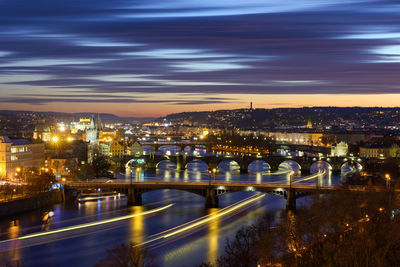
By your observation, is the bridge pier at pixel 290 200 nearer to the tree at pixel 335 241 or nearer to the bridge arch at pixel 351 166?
the tree at pixel 335 241

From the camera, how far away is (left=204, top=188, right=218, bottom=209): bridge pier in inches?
1077

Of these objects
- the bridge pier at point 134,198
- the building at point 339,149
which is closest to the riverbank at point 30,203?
the bridge pier at point 134,198

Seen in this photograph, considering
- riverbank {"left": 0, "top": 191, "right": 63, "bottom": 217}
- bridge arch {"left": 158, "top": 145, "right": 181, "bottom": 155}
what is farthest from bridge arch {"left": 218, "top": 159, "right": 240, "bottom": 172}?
riverbank {"left": 0, "top": 191, "right": 63, "bottom": 217}

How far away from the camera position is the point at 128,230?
22.4m

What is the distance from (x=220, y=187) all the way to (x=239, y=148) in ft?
149

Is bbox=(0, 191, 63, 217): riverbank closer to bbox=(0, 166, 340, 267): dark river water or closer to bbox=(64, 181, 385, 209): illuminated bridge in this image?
bbox=(0, 166, 340, 267): dark river water

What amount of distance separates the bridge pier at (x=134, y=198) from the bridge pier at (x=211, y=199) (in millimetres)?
3199

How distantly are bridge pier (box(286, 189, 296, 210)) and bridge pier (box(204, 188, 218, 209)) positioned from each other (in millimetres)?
3237

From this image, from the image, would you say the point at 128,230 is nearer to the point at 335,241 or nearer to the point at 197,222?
the point at 197,222

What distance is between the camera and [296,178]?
3934 cm

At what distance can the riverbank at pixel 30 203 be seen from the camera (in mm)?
24844

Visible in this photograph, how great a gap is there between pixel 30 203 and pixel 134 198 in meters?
4.71

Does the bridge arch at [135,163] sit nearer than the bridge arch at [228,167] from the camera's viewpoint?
No

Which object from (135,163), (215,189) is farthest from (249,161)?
(215,189)
